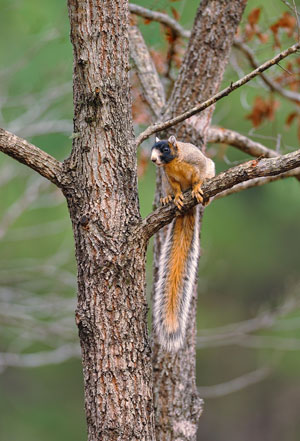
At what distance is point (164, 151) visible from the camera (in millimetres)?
2631

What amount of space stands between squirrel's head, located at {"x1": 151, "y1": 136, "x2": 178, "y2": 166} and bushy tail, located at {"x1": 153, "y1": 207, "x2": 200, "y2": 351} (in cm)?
28

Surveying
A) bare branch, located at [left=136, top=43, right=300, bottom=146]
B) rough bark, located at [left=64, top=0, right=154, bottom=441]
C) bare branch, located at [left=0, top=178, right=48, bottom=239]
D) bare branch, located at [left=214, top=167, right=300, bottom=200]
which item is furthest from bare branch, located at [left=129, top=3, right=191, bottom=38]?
bare branch, located at [left=0, top=178, right=48, bottom=239]

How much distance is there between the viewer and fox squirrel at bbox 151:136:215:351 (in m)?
2.44

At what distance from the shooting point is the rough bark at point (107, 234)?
208 cm

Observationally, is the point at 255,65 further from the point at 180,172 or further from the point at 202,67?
the point at 180,172

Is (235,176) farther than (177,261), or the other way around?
(177,261)

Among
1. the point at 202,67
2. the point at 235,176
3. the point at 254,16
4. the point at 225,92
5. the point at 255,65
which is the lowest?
the point at 235,176

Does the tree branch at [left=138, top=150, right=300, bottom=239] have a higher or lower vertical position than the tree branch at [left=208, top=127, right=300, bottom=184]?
lower

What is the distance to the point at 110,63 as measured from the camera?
2176 millimetres

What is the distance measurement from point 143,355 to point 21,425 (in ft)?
23.8

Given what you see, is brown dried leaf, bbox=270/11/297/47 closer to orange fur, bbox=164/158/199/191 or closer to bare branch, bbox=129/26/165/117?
bare branch, bbox=129/26/165/117

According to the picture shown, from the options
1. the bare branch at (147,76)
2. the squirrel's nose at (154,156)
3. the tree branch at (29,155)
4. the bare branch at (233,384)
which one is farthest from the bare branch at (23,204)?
the tree branch at (29,155)

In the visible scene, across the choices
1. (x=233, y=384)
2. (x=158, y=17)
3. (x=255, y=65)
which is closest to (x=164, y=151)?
(x=158, y=17)

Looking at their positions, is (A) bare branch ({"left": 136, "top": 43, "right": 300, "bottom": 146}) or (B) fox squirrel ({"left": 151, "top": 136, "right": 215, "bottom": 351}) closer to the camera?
(A) bare branch ({"left": 136, "top": 43, "right": 300, "bottom": 146})
